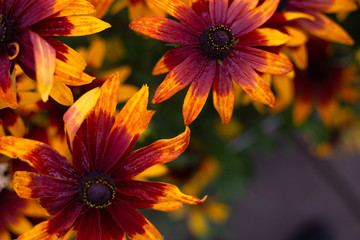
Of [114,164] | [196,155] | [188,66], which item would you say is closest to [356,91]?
[196,155]

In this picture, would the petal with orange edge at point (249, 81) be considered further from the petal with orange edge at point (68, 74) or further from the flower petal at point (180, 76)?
the petal with orange edge at point (68, 74)

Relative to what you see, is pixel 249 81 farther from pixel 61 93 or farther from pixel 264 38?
pixel 61 93

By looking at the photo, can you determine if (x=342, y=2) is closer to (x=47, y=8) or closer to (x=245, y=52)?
(x=245, y=52)

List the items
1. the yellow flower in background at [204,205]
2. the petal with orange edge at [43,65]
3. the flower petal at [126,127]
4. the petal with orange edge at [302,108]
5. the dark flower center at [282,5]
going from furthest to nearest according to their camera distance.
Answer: the yellow flower in background at [204,205], the petal with orange edge at [302,108], the dark flower center at [282,5], the flower petal at [126,127], the petal with orange edge at [43,65]

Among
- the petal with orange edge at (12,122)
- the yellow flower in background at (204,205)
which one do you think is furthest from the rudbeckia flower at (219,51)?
the yellow flower in background at (204,205)

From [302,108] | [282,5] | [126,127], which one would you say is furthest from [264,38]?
[302,108]

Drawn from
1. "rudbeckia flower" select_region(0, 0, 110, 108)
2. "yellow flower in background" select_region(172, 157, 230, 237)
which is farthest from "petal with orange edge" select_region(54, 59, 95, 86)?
"yellow flower in background" select_region(172, 157, 230, 237)

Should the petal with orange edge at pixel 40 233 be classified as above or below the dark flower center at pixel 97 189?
below
